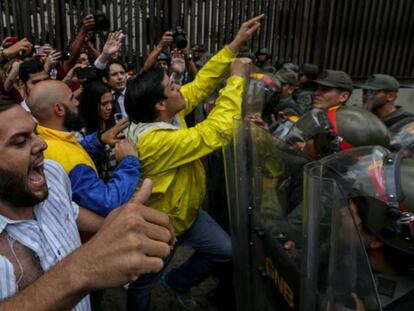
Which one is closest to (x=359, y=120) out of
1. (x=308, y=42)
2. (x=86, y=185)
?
(x=86, y=185)

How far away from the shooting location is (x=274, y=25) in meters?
9.16

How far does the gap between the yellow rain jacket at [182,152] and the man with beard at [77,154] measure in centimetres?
15

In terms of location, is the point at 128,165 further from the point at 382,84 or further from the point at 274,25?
the point at 274,25

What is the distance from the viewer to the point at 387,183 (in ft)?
4.19

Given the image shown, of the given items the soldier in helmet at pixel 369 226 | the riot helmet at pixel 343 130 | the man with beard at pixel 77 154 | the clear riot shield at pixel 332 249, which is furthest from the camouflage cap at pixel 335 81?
the clear riot shield at pixel 332 249

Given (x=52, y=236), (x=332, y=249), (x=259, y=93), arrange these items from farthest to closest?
1. (x=259, y=93)
2. (x=52, y=236)
3. (x=332, y=249)

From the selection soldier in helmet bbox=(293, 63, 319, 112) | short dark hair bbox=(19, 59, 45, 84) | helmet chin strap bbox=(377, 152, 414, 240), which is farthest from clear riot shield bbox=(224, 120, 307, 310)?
soldier in helmet bbox=(293, 63, 319, 112)

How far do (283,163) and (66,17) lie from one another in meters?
7.36

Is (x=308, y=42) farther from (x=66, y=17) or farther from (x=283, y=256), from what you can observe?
(x=283, y=256)

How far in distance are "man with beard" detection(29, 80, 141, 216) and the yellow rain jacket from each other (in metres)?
0.15

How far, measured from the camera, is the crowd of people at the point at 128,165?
94 cm

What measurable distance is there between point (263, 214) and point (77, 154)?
95 cm

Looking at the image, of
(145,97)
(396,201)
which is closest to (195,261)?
(145,97)

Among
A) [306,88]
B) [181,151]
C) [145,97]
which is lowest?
[306,88]
